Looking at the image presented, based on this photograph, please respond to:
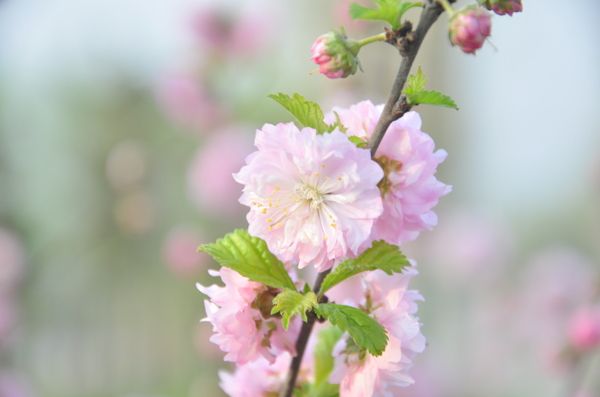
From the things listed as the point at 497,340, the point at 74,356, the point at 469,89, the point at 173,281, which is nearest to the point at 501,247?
the point at 497,340

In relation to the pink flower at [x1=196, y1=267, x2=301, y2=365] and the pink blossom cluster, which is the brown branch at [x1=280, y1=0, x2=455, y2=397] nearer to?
the pink blossom cluster

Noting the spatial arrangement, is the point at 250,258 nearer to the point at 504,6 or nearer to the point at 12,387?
the point at 504,6

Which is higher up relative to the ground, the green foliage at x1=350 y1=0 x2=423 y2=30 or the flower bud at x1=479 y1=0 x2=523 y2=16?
the green foliage at x1=350 y1=0 x2=423 y2=30

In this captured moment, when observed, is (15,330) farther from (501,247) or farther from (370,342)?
(501,247)

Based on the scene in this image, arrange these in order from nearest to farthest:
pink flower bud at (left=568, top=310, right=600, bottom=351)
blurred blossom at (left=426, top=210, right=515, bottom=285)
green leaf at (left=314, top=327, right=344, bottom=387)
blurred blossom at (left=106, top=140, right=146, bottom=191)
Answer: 1. green leaf at (left=314, top=327, right=344, bottom=387)
2. pink flower bud at (left=568, top=310, right=600, bottom=351)
3. blurred blossom at (left=106, top=140, right=146, bottom=191)
4. blurred blossom at (left=426, top=210, right=515, bottom=285)

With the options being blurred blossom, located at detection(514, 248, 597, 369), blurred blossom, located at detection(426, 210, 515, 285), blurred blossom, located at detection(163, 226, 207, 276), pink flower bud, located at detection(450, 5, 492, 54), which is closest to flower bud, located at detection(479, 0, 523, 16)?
pink flower bud, located at detection(450, 5, 492, 54)

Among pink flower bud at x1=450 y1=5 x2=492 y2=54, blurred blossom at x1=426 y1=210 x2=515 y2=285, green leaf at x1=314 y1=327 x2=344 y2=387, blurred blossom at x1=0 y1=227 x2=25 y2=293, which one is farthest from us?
blurred blossom at x1=426 y1=210 x2=515 y2=285

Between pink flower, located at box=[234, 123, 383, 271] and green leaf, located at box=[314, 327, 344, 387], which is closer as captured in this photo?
pink flower, located at box=[234, 123, 383, 271]

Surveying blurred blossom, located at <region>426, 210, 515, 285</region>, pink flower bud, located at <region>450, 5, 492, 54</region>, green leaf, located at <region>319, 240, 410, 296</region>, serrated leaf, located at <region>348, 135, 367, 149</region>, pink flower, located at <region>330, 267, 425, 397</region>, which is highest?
blurred blossom, located at <region>426, 210, 515, 285</region>

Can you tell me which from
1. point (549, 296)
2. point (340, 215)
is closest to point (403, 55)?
point (340, 215)
